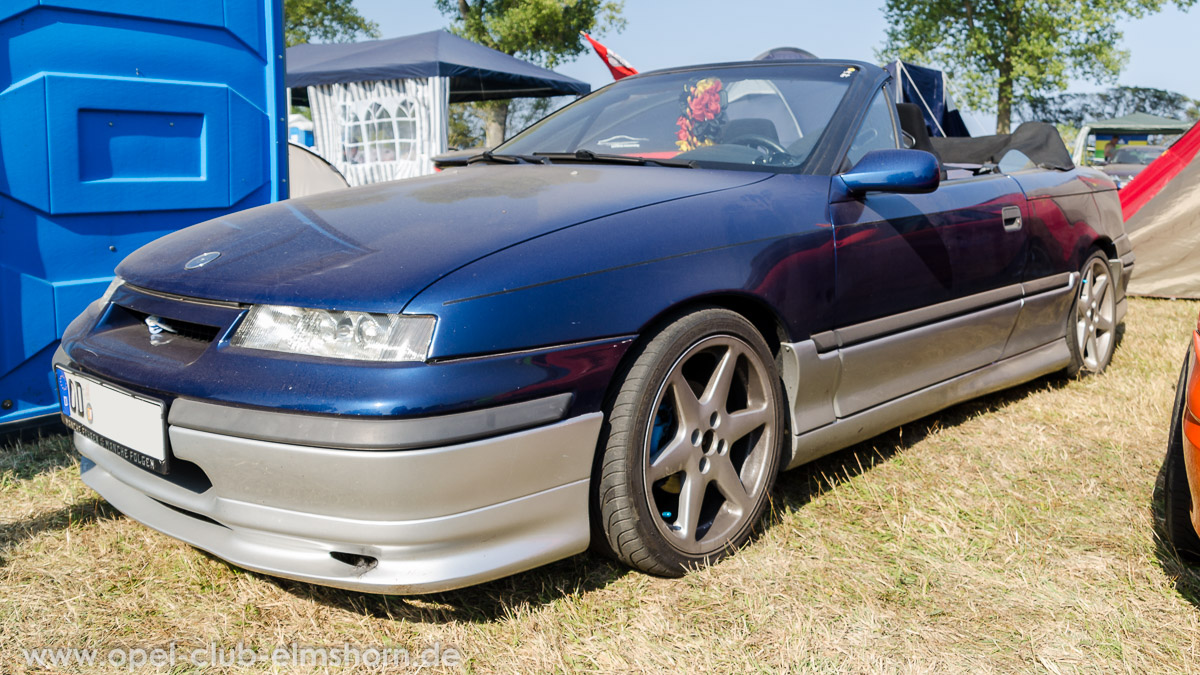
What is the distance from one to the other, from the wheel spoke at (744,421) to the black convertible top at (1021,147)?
225cm

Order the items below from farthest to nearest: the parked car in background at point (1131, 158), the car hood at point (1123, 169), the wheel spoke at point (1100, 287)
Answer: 1. the parked car in background at point (1131, 158)
2. the car hood at point (1123, 169)
3. the wheel spoke at point (1100, 287)

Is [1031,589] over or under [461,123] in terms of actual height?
under

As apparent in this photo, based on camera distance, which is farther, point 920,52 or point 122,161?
point 920,52

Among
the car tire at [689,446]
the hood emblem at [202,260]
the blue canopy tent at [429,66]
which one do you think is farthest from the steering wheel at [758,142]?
the blue canopy tent at [429,66]

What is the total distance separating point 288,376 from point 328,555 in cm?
36

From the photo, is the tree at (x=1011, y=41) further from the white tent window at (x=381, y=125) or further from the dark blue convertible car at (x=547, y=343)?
the dark blue convertible car at (x=547, y=343)

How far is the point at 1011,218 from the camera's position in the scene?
10.9ft

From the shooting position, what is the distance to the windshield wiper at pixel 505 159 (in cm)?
291

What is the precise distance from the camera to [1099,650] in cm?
190

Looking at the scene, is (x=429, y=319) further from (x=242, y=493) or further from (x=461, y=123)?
(x=461, y=123)

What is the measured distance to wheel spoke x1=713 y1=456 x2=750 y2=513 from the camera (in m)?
2.25

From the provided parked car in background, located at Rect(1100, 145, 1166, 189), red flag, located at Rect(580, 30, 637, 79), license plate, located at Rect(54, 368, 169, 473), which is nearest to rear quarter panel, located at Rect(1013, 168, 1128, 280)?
license plate, located at Rect(54, 368, 169, 473)

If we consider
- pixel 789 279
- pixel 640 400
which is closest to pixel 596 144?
pixel 789 279

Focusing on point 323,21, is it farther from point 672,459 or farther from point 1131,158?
point 672,459
